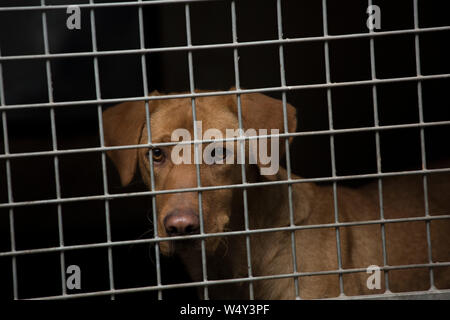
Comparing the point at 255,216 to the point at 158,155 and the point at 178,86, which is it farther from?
the point at 178,86

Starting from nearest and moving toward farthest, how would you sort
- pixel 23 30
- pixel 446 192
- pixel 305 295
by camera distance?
pixel 305 295
pixel 446 192
pixel 23 30

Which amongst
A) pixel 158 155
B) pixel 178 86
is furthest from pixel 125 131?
pixel 178 86

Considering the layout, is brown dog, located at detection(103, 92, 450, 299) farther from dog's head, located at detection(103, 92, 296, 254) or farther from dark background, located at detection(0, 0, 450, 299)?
dark background, located at detection(0, 0, 450, 299)

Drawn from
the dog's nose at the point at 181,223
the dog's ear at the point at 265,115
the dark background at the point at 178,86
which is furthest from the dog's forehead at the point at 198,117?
the dark background at the point at 178,86

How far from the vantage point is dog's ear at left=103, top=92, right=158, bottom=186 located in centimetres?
234

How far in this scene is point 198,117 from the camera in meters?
2.37

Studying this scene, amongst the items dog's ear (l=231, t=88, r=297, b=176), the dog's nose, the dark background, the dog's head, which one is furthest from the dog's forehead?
the dark background

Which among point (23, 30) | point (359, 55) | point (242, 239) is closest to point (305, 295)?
point (242, 239)

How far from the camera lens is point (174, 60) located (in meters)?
5.16

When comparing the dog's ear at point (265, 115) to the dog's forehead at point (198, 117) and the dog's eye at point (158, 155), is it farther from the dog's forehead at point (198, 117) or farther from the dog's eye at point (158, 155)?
the dog's eye at point (158, 155)

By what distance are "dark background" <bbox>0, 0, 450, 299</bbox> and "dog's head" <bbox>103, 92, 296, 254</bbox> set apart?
2196 millimetres

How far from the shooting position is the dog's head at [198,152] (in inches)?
79.3

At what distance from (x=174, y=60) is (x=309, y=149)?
1.71m
